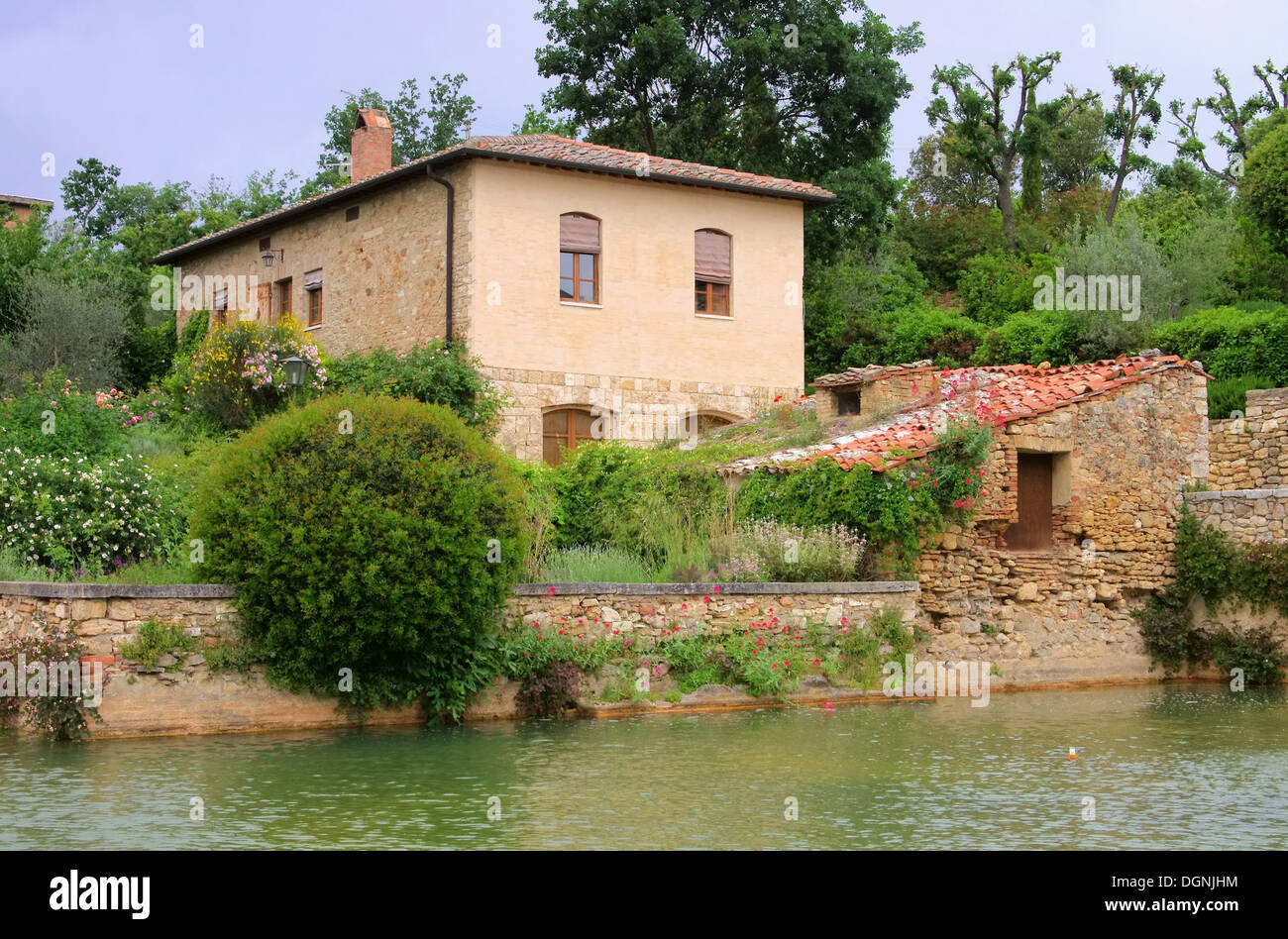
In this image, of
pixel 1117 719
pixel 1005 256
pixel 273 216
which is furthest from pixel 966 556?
pixel 1005 256

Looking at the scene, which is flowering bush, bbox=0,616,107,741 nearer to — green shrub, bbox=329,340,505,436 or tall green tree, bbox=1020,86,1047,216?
green shrub, bbox=329,340,505,436

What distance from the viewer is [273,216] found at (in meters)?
27.7

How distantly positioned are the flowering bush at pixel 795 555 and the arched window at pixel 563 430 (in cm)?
767

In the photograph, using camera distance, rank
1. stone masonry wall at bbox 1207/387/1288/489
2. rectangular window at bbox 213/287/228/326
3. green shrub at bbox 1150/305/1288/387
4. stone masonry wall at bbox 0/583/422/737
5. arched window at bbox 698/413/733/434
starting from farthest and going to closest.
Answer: rectangular window at bbox 213/287/228/326
arched window at bbox 698/413/733/434
green shrub at bbox 1150/305/1288/387
stone masonry wall at bbox 1207/387/1288/489
stone masonry wall at bbox 0/583/422/737

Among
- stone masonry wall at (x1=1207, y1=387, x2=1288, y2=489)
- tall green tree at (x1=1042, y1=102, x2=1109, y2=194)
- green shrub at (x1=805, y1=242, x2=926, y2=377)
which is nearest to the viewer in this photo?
stone masonry wall at (x1=1207, y1=387, x2=1288, y2=489)

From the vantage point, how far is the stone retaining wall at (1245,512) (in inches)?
745

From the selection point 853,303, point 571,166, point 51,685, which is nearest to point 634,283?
point 571,166

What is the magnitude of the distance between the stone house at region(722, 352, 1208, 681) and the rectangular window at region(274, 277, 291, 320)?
12.7 m

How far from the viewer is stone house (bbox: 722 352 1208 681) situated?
58.9ft

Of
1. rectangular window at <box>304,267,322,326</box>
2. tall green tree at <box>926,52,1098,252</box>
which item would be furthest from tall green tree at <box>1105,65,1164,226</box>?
rectangular window at <box>304,267,322,326</box>

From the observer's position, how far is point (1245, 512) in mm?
19359

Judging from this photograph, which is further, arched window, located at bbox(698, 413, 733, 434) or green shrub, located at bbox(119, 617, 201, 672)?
arched window, located at bbox(698, 413, 733, 434)

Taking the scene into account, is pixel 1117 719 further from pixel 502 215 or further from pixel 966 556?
pixel 502 215
